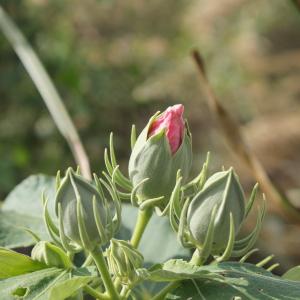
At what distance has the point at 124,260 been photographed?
0.71 meters

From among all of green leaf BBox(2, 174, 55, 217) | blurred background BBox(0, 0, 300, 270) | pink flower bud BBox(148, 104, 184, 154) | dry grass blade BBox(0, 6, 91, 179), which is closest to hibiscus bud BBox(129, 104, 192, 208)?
pink flower bud BBox(148, 104, 184, 154)

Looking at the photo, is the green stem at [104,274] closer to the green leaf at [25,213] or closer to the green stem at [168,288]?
the green stem at [168,288]

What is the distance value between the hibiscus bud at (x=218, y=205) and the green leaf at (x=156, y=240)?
223 millimetres

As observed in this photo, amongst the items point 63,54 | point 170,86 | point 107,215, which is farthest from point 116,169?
point 170,86

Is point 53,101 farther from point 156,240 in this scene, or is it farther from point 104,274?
point 104,274

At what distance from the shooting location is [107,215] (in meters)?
0.71

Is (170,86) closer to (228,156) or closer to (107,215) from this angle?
(228,156)

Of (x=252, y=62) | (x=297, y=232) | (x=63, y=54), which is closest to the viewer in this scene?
(x=63, y=54)

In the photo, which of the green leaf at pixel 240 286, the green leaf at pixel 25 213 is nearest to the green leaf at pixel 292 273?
the green leaf at pixel 240 286

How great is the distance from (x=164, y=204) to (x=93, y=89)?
2601 millimetres

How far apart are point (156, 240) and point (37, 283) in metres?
0.31

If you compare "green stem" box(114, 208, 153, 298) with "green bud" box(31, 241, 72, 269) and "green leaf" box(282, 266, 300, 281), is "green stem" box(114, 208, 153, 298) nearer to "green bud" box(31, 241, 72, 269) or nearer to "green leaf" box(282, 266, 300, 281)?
"green bud" box(31, 241, 72, 269)

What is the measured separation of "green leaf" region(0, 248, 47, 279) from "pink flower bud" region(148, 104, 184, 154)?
178 mm

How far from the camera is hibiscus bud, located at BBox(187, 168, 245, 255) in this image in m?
0.69
